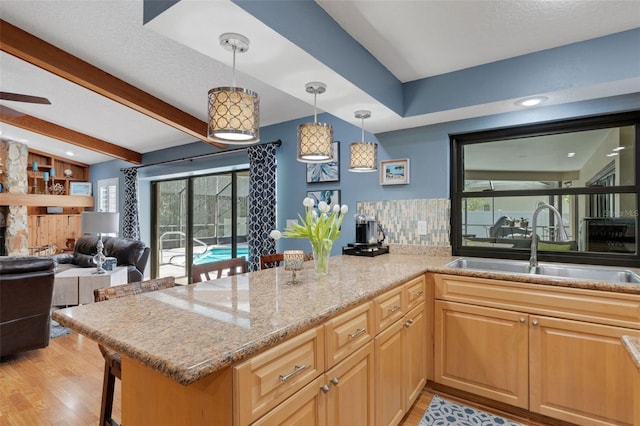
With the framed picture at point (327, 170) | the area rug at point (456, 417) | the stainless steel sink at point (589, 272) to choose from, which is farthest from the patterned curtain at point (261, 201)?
the stainless steel sink at point (589, 272)

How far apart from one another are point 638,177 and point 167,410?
301 cm

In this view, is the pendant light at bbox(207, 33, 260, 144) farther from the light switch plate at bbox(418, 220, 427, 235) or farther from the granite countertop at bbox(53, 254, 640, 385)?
the light switch plate at bbox(418, 220, 427, 235)

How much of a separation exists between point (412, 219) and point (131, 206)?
5.20 m

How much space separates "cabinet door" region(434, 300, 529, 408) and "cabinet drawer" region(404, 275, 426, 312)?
18 cm

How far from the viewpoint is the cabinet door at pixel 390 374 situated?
1.59m

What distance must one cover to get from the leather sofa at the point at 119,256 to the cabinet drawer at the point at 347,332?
4.23 meters

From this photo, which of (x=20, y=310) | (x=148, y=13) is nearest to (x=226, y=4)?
(x=148, y=13)

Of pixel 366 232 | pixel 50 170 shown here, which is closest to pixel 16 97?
pixel 366 232

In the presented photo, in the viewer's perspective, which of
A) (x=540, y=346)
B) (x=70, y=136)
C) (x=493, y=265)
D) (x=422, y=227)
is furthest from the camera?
(x=70, y=136)

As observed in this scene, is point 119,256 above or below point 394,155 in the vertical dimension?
below

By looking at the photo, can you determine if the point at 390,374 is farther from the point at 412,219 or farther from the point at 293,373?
the point at 412,219

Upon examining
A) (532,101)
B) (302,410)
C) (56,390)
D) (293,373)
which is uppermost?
(532,101)

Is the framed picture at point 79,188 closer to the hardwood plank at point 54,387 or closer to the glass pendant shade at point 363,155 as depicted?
the hardwood plank at point 54,387

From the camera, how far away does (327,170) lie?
3406 millimetres
